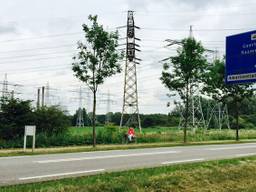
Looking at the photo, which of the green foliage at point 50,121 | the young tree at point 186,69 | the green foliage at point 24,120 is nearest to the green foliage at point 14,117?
the green foliage at point 24,120

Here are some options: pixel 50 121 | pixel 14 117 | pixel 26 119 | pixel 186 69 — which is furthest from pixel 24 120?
pixel 186 69

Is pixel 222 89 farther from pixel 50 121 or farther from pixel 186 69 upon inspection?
Answer: pixel 50 121

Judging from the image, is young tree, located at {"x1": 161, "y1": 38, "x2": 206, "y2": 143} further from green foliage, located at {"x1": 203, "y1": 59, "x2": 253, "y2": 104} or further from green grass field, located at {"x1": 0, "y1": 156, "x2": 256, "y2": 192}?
green grass field, located at {"x1": 0, "y1": 156, "x2": 256, "y2": 192}

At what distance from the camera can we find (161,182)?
346 inches

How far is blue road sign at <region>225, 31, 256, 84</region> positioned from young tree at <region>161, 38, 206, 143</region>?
15.8m

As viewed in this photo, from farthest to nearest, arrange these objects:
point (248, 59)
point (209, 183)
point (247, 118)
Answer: point (247, 118), point (248, 59), point (209, 183)

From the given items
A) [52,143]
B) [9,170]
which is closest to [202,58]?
[52,143]

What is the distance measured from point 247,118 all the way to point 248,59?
257 ft

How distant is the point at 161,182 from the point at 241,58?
5428 millimetres

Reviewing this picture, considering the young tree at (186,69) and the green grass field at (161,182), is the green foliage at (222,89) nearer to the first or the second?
the young tree at (186,69)

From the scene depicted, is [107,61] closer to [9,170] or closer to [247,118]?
[9,170]

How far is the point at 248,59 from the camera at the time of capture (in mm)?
12008

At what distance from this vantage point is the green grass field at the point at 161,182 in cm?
802

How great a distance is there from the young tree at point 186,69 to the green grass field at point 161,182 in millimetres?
17768
